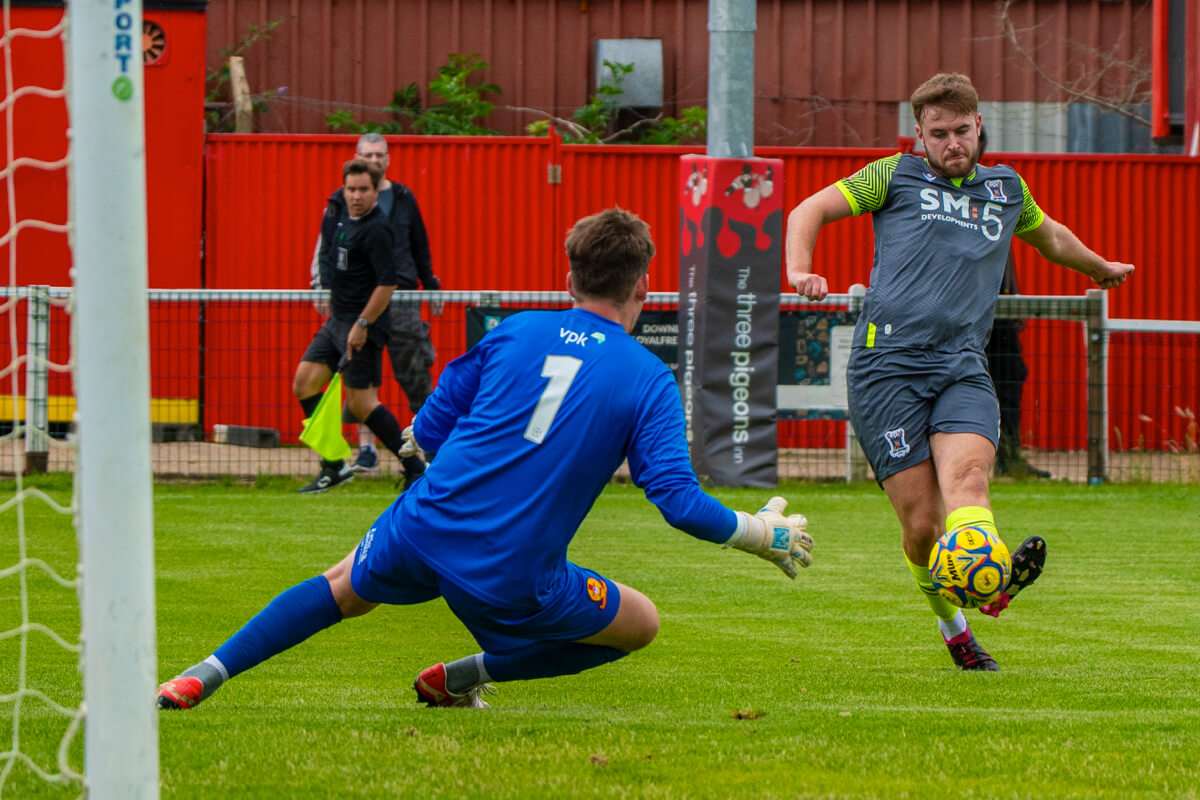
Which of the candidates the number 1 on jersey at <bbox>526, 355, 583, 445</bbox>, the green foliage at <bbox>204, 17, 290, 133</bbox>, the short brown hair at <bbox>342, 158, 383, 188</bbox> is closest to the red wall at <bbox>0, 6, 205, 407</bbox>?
the green foliage at <bbox>204, 17, 290, 133</bbox>

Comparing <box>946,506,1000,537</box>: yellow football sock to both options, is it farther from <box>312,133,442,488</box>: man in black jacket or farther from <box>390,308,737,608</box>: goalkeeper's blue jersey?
<box>312,133,442,488</box>: man in black jacket

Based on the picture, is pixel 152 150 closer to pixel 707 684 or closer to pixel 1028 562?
pixel 707 684

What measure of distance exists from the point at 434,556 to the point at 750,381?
7185 mm

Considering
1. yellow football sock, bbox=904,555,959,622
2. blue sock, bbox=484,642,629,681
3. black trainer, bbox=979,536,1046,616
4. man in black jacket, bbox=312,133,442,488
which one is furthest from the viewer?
man in black jacket, bbox=312,133,442,488

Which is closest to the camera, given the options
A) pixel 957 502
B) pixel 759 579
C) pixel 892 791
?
pixel 892 791

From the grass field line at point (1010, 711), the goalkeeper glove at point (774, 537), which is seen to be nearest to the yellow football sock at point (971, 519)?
the grass field line at point (1010, 711)

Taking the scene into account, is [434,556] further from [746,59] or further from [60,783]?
[746,59]

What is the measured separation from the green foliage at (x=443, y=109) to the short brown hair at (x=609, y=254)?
12.1m

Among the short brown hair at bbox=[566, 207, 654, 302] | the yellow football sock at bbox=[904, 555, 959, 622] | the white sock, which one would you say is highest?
the short brown hair at bbox=[566, 207, 654, 302]

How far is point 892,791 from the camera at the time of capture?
11.3ft

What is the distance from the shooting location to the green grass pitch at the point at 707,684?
140 inches

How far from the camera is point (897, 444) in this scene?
527cm

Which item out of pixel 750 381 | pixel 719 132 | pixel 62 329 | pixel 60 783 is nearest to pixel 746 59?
pixel 719 132

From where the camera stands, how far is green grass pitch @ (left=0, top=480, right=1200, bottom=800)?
3.57m
